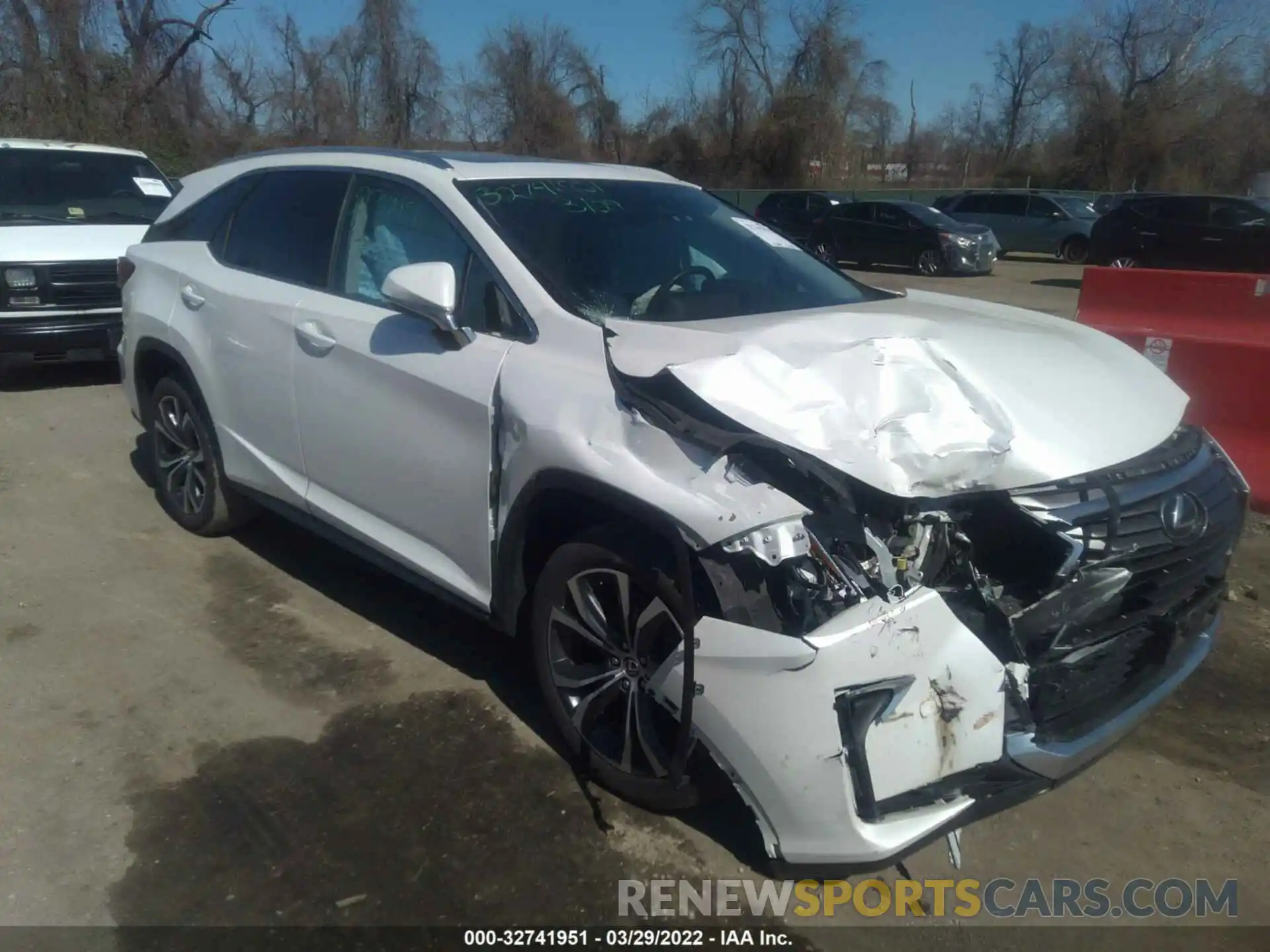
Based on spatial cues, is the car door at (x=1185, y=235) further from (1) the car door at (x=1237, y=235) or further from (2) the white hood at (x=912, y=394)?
(2) the white hood at (x=912, y=394)

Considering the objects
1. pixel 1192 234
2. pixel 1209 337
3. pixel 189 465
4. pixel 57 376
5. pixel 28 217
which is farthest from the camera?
pixel 1192 234

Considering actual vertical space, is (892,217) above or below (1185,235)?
above

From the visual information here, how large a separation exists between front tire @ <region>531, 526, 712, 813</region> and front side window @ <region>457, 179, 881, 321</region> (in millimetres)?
813

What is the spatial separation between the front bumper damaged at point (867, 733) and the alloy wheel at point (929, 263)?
64.2ft

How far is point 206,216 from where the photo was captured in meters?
4.93

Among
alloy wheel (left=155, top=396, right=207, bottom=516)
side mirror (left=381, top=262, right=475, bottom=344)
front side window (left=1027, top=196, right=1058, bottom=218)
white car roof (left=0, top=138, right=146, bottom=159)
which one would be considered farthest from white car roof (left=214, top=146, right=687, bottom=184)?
front side window (left=1027, top=196, right=1058, bottom=218)

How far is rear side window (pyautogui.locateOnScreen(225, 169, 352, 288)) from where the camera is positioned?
416 centimetres

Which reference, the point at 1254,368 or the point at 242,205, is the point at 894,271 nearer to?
the point at 1254,368

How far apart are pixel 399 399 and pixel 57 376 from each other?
Result: 6.92 meters

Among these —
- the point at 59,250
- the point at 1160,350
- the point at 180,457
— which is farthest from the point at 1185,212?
the point at 180,457

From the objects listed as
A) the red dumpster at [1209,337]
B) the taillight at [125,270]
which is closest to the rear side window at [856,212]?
the red dumpster at [1209,337]

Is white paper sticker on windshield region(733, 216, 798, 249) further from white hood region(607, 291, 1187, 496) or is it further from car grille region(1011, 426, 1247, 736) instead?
car grille region(1011, 426, 1247, 736)

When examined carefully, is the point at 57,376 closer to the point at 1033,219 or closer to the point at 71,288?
the point at 71,288

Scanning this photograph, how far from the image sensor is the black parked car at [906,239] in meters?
20.7
